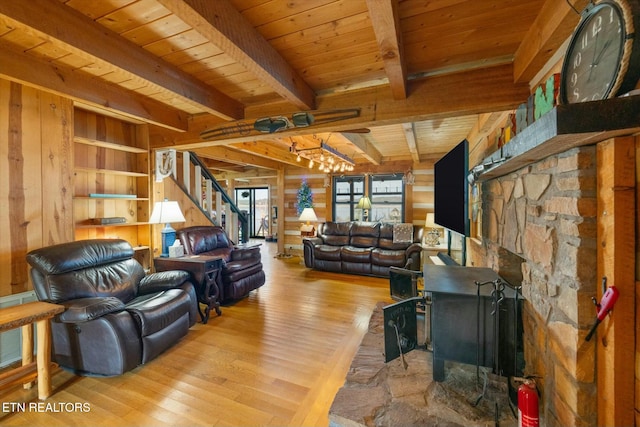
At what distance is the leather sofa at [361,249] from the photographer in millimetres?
4801

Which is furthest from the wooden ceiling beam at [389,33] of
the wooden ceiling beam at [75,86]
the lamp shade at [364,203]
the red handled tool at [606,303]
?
the lamp shade at [364,203]

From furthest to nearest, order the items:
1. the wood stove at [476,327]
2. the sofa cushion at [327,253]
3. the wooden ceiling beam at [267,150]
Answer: the sofa cushion at [327,253] < the wooden ceiling beam at [267,150] < the wood stove at [476,327]

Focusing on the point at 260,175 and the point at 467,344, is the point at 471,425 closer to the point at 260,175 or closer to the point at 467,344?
the point at 467,344

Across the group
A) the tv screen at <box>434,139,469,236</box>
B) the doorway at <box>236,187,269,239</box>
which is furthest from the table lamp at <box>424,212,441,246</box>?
the doorway at <box>236,187,269,239</box>

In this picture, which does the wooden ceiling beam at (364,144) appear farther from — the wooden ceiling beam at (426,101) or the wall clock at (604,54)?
the wall clock at (604,54)

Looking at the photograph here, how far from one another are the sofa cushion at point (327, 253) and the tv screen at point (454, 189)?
253cm

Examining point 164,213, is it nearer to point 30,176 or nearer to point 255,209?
point 30,176

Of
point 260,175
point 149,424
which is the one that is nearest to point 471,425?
point 149,424

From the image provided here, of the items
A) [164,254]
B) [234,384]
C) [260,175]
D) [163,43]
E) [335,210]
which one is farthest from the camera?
[260,175]

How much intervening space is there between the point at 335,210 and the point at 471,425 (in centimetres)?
560

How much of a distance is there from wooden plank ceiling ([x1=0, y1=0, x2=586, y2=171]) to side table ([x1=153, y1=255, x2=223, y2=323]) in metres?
1.57

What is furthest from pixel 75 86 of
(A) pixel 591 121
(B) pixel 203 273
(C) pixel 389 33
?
(A) pixel 591 121

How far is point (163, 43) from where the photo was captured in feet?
5.69

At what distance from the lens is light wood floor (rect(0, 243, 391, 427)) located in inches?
66.1
